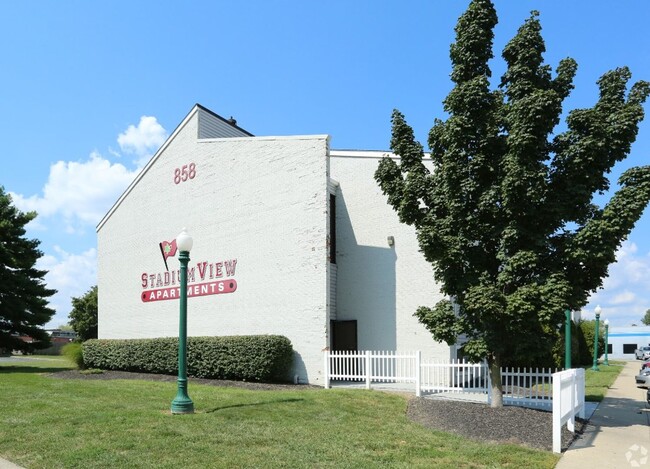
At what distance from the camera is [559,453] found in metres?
8.41

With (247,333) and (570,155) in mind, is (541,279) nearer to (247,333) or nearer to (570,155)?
(570,155)

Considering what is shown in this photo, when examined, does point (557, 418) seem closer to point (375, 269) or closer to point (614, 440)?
point (614, 440)

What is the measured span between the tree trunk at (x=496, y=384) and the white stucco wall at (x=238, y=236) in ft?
19.4

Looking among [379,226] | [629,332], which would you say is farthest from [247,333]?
[629,332]

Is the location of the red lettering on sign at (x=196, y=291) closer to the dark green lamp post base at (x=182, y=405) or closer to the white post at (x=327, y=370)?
the white post at (x=327, y=370)

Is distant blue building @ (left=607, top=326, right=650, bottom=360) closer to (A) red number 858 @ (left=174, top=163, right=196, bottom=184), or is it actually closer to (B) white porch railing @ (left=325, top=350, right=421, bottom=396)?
(B) white porch railing @ (left=325, top=350, right=421, bottom=396)

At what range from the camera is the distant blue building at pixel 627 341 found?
67188 mm

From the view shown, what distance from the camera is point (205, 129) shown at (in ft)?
69.9

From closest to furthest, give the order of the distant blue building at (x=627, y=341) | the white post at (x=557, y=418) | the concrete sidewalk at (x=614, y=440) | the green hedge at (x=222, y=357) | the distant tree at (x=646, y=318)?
the concrete sidewalk at (x=614, y=440) → the white post at (x=557, y=418) → the green hedge at (x=222, y=357) → the distant blue building at (x=627, y=341) → the distant tree at (x=646, y=318)

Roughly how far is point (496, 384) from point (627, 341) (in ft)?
218

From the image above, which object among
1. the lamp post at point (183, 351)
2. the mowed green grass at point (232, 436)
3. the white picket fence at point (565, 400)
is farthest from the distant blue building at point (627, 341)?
the lamp post at point (183, 351)

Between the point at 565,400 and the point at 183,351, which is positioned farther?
the point at 183,351

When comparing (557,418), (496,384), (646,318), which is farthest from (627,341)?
(646,318)

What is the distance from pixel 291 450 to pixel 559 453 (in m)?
4.12
